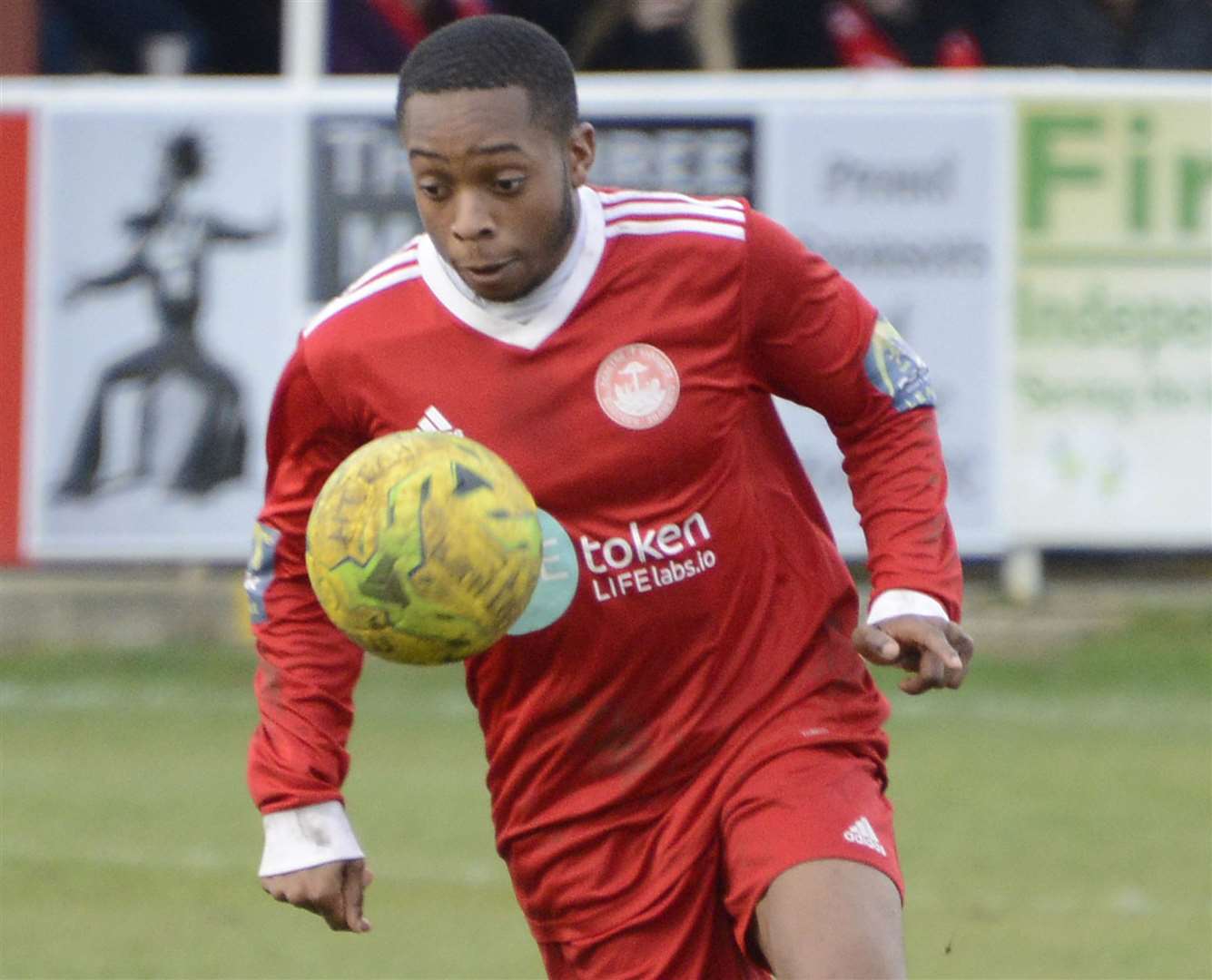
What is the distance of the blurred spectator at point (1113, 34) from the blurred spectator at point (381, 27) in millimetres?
2727

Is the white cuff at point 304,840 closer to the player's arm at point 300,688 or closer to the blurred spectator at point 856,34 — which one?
the player's arm at point 300,688

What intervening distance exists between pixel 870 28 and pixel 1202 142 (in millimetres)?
2078

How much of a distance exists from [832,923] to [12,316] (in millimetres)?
8826

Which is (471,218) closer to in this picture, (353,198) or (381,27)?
(353,198)

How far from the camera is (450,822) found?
9.05 m

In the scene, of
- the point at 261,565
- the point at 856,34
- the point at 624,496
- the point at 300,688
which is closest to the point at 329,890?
the point at 300,688

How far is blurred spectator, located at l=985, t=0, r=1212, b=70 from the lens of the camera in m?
13.0

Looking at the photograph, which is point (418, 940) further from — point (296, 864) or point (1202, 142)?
point (1202, 142)

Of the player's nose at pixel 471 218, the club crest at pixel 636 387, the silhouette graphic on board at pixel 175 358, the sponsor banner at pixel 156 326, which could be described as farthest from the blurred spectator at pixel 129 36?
the player's nose at pixel 471 218

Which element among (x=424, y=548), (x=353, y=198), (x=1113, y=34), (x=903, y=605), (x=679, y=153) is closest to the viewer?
(x=424, y=548)

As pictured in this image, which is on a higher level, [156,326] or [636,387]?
[636,387]

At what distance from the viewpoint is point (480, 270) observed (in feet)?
14.1

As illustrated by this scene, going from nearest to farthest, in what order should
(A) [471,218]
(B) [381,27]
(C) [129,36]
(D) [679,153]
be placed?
1. (A) [471,218]
2. (D) [679,153]
3. (B) [381,27]
4. (C) [129,36]

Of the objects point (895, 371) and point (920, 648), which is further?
point (895, 371)
